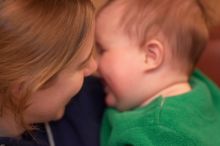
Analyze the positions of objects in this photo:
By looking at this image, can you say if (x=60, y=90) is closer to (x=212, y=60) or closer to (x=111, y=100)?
(x=111, y=100)

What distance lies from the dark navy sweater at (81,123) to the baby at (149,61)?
Answer: 0.03 meters

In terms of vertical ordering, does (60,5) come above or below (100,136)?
above

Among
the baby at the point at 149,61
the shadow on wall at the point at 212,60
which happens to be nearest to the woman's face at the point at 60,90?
the baby at the point at 149,61

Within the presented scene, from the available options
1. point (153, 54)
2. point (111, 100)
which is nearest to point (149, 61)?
point (153, 54)

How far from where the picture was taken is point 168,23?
89 centimetres

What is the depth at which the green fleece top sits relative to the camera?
0.80 m

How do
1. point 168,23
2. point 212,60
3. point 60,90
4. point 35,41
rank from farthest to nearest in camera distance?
point 212,60
point 168,23
point 60,90
point 35,41

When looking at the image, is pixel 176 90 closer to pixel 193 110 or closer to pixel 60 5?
A: pixel 193 110

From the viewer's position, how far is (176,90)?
920 mm

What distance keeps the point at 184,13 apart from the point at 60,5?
13.8 inches

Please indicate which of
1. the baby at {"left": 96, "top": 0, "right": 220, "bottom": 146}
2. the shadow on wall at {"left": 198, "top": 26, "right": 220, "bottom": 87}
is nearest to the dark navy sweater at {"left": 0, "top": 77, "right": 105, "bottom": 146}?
the baby at {"left": 96, "top": 0, "right": 220, "bottom": 146}

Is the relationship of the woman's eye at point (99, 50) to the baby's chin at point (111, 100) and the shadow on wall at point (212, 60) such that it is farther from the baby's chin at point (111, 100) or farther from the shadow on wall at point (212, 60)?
the shadow on wall at point (212, 60)

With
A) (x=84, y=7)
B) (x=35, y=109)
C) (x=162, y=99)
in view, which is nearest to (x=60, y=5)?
(x=84, y=7)

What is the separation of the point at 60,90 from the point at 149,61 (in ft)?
0.78
